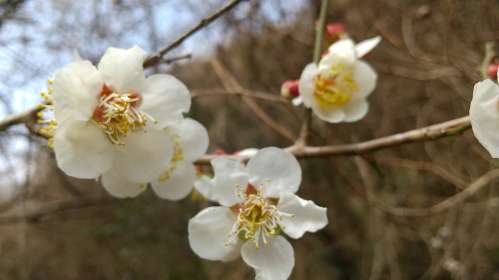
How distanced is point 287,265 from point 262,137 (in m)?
3.06

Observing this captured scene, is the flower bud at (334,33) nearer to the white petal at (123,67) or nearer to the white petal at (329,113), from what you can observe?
the white petal at (329,113)

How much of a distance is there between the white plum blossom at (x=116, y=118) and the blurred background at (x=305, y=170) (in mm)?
1103

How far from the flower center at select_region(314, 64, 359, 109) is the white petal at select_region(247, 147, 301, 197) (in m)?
0.33

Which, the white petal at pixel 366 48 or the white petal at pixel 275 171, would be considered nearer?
the white petal at pixel 275 171

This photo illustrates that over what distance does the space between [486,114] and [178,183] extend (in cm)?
57

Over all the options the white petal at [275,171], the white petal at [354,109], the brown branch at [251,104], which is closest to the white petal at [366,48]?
the white petal at [354,109]

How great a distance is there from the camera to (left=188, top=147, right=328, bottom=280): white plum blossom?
2.77ft

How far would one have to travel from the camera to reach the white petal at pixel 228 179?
86 centimetres

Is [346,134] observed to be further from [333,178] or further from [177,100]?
[177,100]

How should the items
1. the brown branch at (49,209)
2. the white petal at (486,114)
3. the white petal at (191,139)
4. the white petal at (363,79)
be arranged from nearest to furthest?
the white petal at (486,114), the white petal at (191,139), the white petal at (363,79), the brown branch at (49,209)

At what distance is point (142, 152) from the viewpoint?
0.84 metres

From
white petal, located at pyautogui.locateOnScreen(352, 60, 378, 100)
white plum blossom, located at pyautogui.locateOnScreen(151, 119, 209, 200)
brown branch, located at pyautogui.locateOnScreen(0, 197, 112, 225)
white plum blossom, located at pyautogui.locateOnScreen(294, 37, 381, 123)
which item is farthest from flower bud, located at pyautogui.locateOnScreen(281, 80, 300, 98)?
brown branch, located at pyautogui.locateOnScreen(0, 197, 112, 225)

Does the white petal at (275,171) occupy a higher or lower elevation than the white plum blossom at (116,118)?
lower

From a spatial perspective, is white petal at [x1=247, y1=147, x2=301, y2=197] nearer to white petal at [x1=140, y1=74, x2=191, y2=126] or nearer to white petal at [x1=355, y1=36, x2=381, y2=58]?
white petal at [x1=140, y1=74, x2=191, y2=126]
